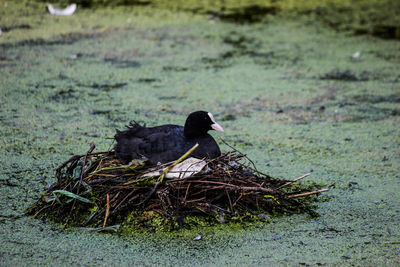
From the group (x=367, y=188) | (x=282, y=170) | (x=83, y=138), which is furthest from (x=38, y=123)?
(x=367, y=188)

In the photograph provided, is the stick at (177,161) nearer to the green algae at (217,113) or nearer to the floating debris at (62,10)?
the green algae at (217,113)

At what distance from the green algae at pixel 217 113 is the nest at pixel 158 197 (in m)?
0.07

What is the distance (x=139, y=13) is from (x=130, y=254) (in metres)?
4.15

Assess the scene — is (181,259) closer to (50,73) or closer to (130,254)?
(130,254)

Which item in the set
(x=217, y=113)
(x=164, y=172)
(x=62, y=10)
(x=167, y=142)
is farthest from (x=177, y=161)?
(x=62, y=10)

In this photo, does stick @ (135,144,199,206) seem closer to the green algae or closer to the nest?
the nest

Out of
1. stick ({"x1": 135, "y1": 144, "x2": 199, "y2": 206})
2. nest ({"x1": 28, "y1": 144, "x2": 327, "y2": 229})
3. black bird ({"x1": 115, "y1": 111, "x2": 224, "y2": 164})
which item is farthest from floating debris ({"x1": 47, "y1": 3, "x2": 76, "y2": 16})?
stick ({"x1": 135, "y1": 144, "x2": 199, "y2": 206})

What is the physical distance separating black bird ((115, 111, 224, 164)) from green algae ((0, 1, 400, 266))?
391 millimetres

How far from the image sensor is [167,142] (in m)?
2.24

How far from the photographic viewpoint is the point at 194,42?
186 inches

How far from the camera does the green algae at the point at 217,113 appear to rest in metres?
1.87

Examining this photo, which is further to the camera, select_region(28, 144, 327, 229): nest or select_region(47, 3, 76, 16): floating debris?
select_region(47, 3, 76, 16): floating debris

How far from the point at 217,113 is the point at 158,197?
1407 millimetres

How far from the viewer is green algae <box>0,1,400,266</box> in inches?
73.5
